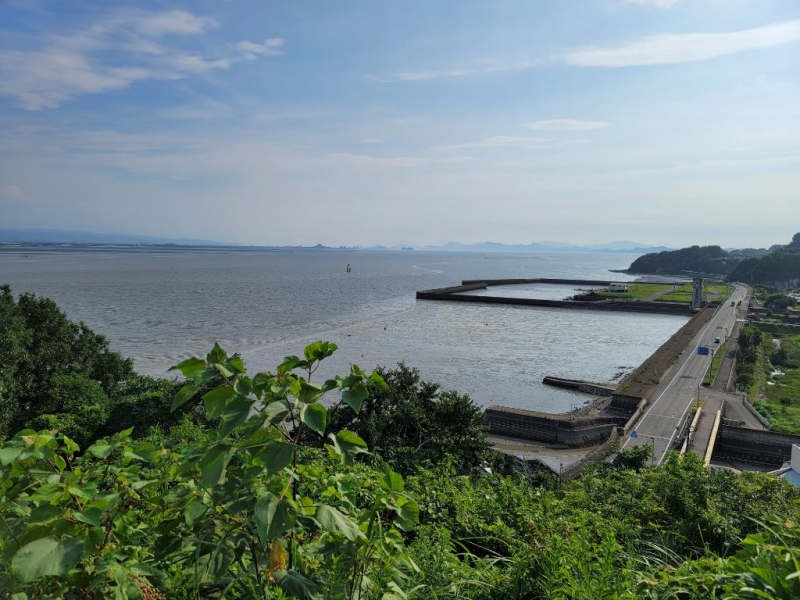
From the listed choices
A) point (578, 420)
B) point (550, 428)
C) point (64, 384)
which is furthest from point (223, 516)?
point (578, 420)

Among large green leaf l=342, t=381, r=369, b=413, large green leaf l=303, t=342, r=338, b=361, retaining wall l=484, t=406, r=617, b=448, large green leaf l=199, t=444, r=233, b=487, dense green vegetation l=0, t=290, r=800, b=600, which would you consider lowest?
retaining wall l=484, t=406, r=617, b=448

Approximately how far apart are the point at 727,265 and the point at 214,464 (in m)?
184

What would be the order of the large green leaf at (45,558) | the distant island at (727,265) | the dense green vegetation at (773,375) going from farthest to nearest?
the distant island at (727,265), the dense green vegetation at (773,375), the large green leaf at (45,558)

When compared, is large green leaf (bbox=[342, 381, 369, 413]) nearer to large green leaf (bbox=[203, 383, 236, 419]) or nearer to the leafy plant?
the leafy plant

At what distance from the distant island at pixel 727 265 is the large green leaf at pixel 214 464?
5483 inches

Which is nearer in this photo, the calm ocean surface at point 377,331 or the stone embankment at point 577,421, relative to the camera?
the stone embankment at point 577,421

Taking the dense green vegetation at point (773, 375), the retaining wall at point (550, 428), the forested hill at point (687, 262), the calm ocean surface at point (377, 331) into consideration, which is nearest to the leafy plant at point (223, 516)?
the retaining wall at point (550, 428)

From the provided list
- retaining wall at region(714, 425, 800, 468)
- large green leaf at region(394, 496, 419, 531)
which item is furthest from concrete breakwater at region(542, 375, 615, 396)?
large green leaf at region(394, 496, 419, 531)

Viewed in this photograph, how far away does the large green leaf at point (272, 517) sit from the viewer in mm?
1454

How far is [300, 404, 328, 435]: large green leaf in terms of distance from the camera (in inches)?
59.4

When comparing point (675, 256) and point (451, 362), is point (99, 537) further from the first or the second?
point (675, 256)

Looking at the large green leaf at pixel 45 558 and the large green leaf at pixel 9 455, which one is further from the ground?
the large green leaf at pixel 9 455

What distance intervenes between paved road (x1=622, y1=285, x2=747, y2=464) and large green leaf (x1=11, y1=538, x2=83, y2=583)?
19.2 meters

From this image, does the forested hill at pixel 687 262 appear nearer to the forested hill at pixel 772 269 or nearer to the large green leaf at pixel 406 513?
the forested hill at pixel 772 269
